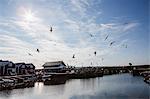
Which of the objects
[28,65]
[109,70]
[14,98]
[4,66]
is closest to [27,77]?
[4,66]

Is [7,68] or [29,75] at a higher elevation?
[7,68]

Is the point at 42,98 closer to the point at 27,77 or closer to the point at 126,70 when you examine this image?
the point at 27,77

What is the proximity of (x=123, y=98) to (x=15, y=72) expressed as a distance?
51478 mm

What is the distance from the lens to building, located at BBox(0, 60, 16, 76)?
7885 centimetres

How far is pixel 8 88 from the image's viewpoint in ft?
186

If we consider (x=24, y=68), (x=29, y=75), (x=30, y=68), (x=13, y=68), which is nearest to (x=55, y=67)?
(x=30, y=68)

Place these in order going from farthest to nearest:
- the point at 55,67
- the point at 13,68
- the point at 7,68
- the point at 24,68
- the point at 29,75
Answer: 1. the point at 55,67
2. the point at 24,68
3. the point at 13,68
4. the point at 7,68
5. the point at 29,75

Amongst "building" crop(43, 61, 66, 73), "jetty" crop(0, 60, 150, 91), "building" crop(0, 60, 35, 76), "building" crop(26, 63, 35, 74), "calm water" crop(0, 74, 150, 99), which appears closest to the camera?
"calm water" crop(0, 74, 150, 99)

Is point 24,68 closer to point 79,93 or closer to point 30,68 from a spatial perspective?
point 30,68

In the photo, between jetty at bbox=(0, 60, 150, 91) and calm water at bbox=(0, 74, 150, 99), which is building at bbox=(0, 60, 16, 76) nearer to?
jetty at bbox=(0, 60, 150, 91)

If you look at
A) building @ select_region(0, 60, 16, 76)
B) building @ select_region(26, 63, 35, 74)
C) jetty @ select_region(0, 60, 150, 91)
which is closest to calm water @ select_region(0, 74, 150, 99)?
jetty @ select_region(0, 60, 150, 91)

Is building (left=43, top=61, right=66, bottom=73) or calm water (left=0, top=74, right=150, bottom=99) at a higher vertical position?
building (left=43, top=61, right=66, bottom=73)

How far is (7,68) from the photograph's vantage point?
Answer: 8131cm

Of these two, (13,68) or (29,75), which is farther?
(13,68)
